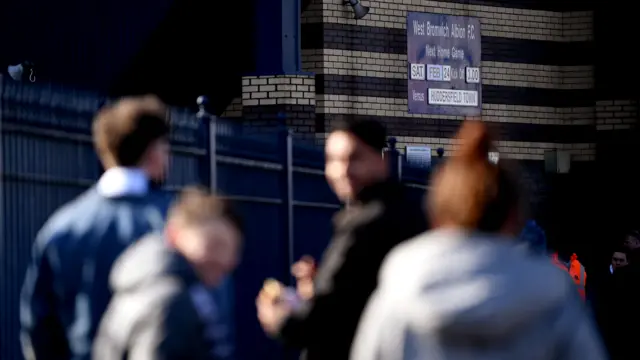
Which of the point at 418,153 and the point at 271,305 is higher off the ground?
the point at 418,153

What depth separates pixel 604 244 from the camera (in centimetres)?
2028

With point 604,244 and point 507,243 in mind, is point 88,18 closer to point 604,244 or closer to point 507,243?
point 604,244

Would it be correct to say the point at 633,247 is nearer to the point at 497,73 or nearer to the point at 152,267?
the point at 152,267

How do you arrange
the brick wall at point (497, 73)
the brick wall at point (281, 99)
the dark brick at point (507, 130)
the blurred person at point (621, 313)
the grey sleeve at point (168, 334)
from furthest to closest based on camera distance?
1. the dark brick at point (507, 130)
2. the brick wall at point (497, 73)
3. the brick wall at point (281, 99)
4. the blurred person at point (621, 313)
5. the grey sleeve at point (168, 334)

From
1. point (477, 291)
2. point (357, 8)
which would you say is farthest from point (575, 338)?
point (357, 8)

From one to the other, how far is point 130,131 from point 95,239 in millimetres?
341

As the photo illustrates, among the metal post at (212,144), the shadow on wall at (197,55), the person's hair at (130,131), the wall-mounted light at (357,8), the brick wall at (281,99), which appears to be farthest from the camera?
the wall-mounted light at (357,8)

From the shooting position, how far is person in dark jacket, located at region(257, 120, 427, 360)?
495cm

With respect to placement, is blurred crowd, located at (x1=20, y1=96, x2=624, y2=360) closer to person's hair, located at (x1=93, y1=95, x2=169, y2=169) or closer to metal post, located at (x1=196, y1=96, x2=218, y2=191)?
person's hair, located at (x1=93, y1=95, x2=169, y2=169)

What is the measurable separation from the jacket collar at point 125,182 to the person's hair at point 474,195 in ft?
4.12

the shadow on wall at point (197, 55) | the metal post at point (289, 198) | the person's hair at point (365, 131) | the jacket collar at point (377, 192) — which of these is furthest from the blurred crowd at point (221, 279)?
the shadow on wall at point (197, 55)

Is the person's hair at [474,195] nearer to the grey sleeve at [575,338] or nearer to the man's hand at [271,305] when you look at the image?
the grey sleeve at [575,338]

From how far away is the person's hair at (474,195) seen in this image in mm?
3393

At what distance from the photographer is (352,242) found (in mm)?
5027
